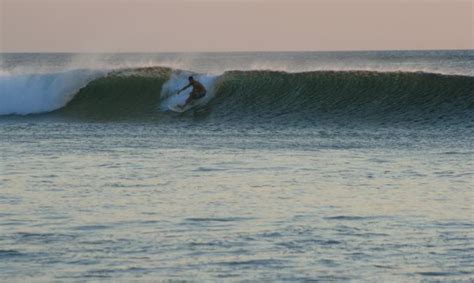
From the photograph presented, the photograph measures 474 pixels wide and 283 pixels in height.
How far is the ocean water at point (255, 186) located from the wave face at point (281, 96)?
0.26 ft

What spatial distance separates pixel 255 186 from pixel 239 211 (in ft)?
5.96

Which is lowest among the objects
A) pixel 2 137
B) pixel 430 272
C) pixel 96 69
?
pixel 430 272

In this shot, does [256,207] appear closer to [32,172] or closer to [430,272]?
[430,272]

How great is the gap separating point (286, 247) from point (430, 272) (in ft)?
4.48

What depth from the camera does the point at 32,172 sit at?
13547mm

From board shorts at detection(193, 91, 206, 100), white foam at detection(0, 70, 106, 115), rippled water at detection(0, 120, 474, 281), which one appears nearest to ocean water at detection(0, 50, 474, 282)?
rippled water at detection(0, 120, 474, 281)

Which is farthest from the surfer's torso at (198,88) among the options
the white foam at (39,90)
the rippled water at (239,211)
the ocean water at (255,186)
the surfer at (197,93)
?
the rippled water at (239,211)

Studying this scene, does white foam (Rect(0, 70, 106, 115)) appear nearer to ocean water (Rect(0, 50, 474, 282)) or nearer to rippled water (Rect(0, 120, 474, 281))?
ocean water (Rect(0, 50, 474, 282))

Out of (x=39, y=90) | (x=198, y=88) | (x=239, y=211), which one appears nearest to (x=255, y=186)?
(x=239, y=211)

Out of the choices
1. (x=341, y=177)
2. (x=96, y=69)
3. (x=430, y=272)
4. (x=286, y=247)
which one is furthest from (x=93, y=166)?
(x=96, y=69)

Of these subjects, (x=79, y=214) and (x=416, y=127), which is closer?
(x=79, y=214)

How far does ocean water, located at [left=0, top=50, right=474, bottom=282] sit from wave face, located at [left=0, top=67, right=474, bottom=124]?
0.26ft

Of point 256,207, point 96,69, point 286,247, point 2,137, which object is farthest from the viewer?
point 96,69

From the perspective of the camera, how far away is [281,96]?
25703 mm
